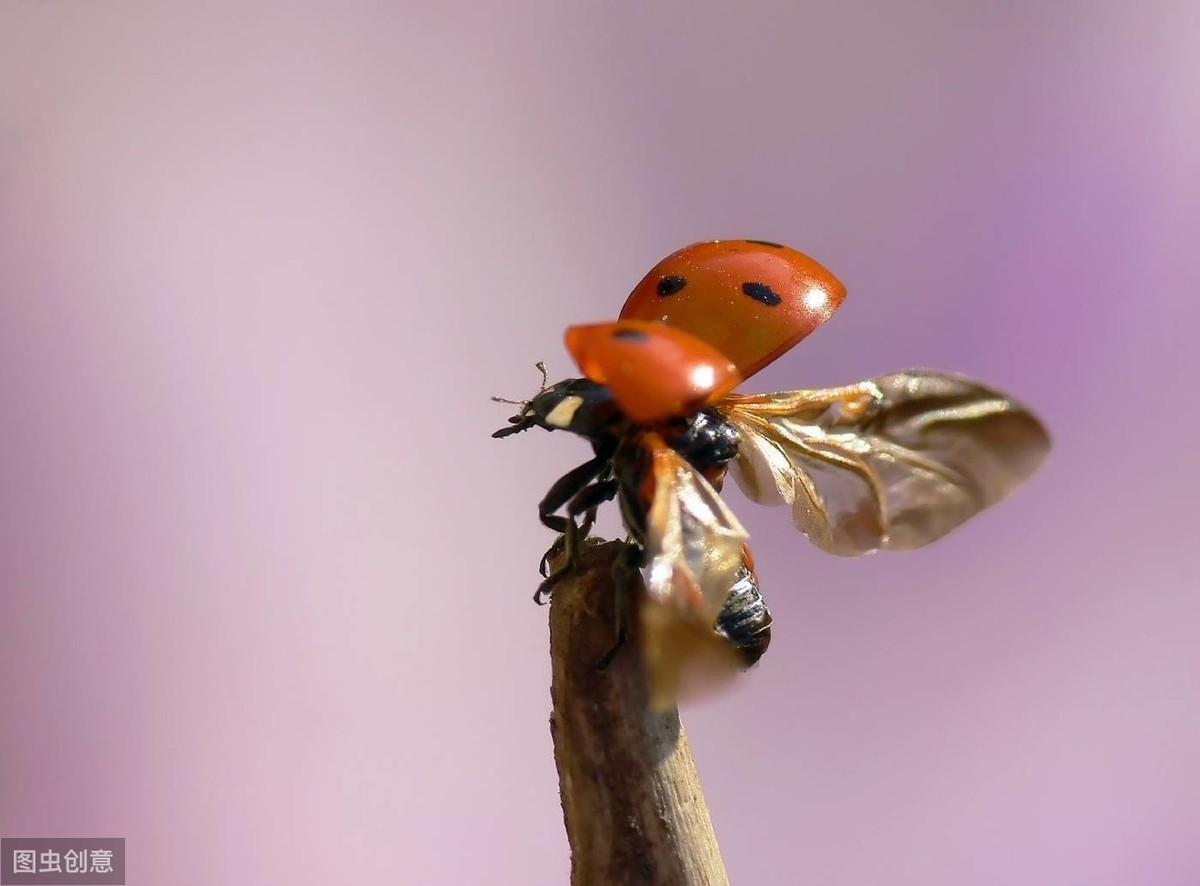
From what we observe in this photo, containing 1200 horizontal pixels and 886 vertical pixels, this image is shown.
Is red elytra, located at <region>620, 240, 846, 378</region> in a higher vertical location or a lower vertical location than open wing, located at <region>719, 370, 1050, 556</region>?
higher

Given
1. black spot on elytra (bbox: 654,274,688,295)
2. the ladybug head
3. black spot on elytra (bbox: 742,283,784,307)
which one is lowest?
the ladybug head

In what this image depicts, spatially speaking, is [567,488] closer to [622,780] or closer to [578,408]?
[578,408]

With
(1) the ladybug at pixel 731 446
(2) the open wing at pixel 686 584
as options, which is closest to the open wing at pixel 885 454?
(1) the ladybug at pixel 731 446

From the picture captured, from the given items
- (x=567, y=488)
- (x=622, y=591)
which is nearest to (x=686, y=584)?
(x=622, y=591)

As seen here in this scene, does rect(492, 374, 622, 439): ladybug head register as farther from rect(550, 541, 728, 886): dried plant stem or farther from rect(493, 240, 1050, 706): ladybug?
rect(550, 541, 728, 886): dried plant stem

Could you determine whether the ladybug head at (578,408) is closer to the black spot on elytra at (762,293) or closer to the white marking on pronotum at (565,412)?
the white marking on pronotum at (565,412)

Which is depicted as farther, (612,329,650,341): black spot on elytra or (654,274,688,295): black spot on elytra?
(654,274,688,295): black spot on elytra

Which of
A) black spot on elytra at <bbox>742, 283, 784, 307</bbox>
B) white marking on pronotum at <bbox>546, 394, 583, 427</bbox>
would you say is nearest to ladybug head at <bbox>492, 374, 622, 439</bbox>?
white marking on pronotum at <bbox>546, 394, 583, 427</bbox>

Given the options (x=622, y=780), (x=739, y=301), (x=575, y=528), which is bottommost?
(x=622, y=780)
